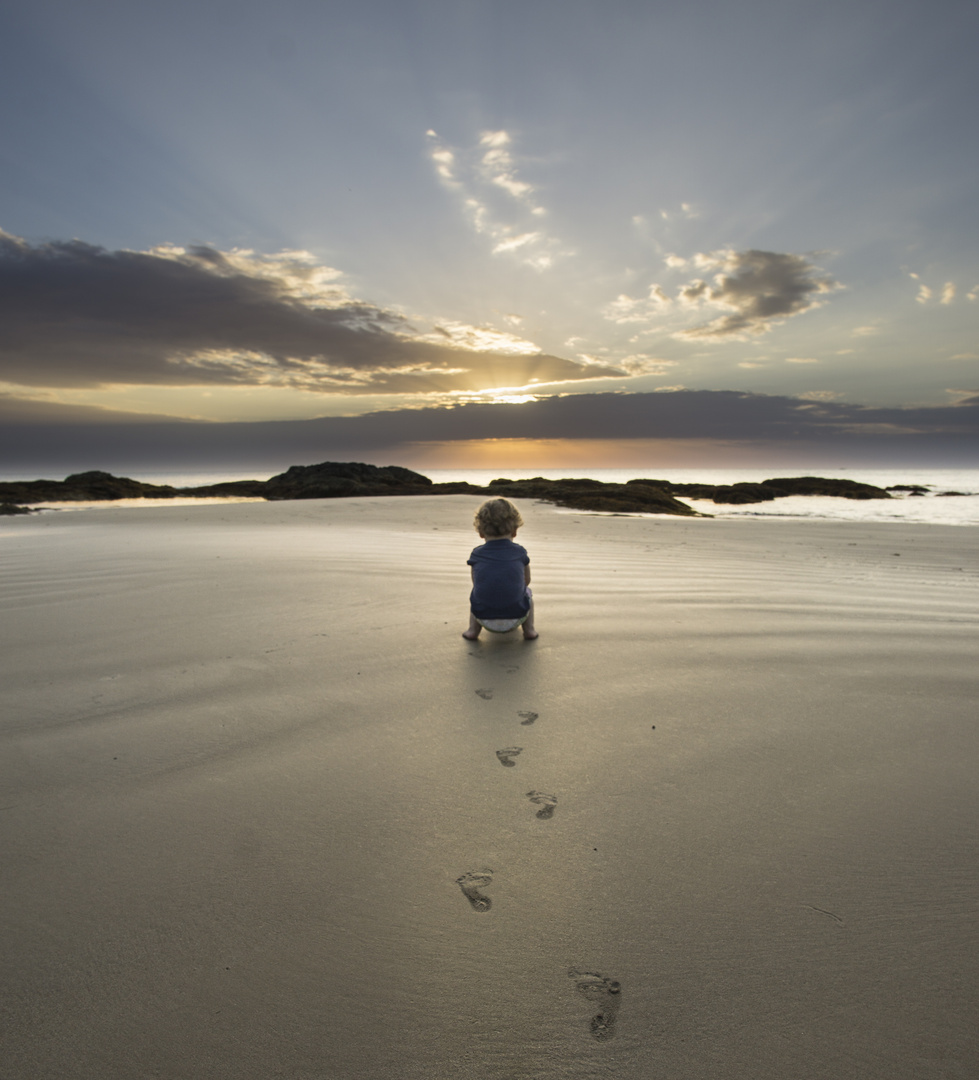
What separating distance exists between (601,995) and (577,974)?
6 cm

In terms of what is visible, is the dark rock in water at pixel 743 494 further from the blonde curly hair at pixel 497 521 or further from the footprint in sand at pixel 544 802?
the footprint in sand at pixel 544 802

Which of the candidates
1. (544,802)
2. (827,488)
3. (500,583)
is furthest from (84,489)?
(827,488)

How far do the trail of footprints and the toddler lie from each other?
119 cm

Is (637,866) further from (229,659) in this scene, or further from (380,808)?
(229,659)

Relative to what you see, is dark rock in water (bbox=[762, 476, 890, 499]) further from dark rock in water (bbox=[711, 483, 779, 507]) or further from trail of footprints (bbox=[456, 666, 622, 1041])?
trail of footprints (bbox=[456, 666, 622, 1041])

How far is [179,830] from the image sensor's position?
1.54 meters

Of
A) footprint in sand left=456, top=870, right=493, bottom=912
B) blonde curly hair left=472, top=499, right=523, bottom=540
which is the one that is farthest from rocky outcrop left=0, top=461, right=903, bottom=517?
footprint in sand left=456, top=870, right=493, bottom=912

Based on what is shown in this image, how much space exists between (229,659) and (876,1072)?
2.70m

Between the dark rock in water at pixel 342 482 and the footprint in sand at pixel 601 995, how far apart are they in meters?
16.3

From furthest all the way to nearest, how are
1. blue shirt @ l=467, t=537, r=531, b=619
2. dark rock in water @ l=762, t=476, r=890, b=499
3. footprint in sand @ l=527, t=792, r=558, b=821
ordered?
1. dark rock in water @ l=762, t=476, r=890, b=499
2. blue shirt @ l=467, t=537, r=531, b=619
3. footprint in sand @ l=527, t=792, r=558, b=821

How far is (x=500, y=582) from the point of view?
309 cm

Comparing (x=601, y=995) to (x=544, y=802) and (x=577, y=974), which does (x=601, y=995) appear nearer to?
(x=577, y=974)

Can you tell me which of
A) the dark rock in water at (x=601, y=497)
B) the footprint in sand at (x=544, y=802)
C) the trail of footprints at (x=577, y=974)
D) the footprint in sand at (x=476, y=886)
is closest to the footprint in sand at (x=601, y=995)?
the trail of footprints at (x=577, y=974)

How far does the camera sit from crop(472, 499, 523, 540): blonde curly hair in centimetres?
322
